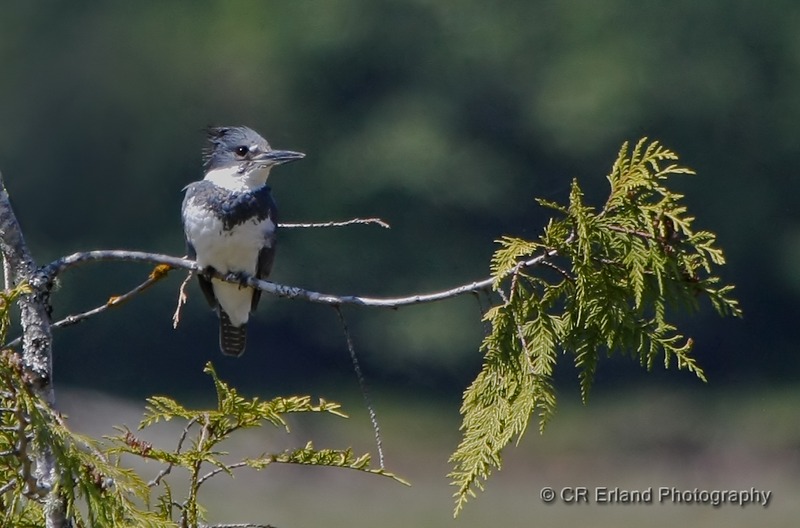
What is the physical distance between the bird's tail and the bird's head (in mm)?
538

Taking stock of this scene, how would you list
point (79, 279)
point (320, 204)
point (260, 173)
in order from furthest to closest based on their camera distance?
1. point (320, 204)
2. point (79, 279)
3. point (260, 173)

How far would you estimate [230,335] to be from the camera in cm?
389

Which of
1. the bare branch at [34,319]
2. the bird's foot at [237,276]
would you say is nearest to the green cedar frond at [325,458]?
the bare branch at [34,319]

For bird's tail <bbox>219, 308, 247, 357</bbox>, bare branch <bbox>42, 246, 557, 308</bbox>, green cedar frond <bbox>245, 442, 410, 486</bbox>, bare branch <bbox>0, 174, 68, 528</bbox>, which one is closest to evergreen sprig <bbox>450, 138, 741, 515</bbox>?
bare branch <bbox>42, 246, 557, 308</bbox>

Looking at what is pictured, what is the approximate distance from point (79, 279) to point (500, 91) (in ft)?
14.3

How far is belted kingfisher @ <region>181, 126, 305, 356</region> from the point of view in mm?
3383

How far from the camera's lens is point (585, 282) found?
2018 millimetres

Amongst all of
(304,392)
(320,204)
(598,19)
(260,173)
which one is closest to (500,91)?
(598,19)

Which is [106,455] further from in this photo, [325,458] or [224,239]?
[224,239]

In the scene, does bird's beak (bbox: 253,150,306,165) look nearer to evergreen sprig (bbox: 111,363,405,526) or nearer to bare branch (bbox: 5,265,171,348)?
bare branch (bbox: 5,265,171,348)

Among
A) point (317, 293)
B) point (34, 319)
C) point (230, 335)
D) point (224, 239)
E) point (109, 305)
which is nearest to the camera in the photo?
point (34, 319)

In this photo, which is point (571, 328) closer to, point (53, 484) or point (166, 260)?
point (166, 260)

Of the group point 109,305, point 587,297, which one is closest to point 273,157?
point 109,305

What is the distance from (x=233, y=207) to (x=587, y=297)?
157cm
